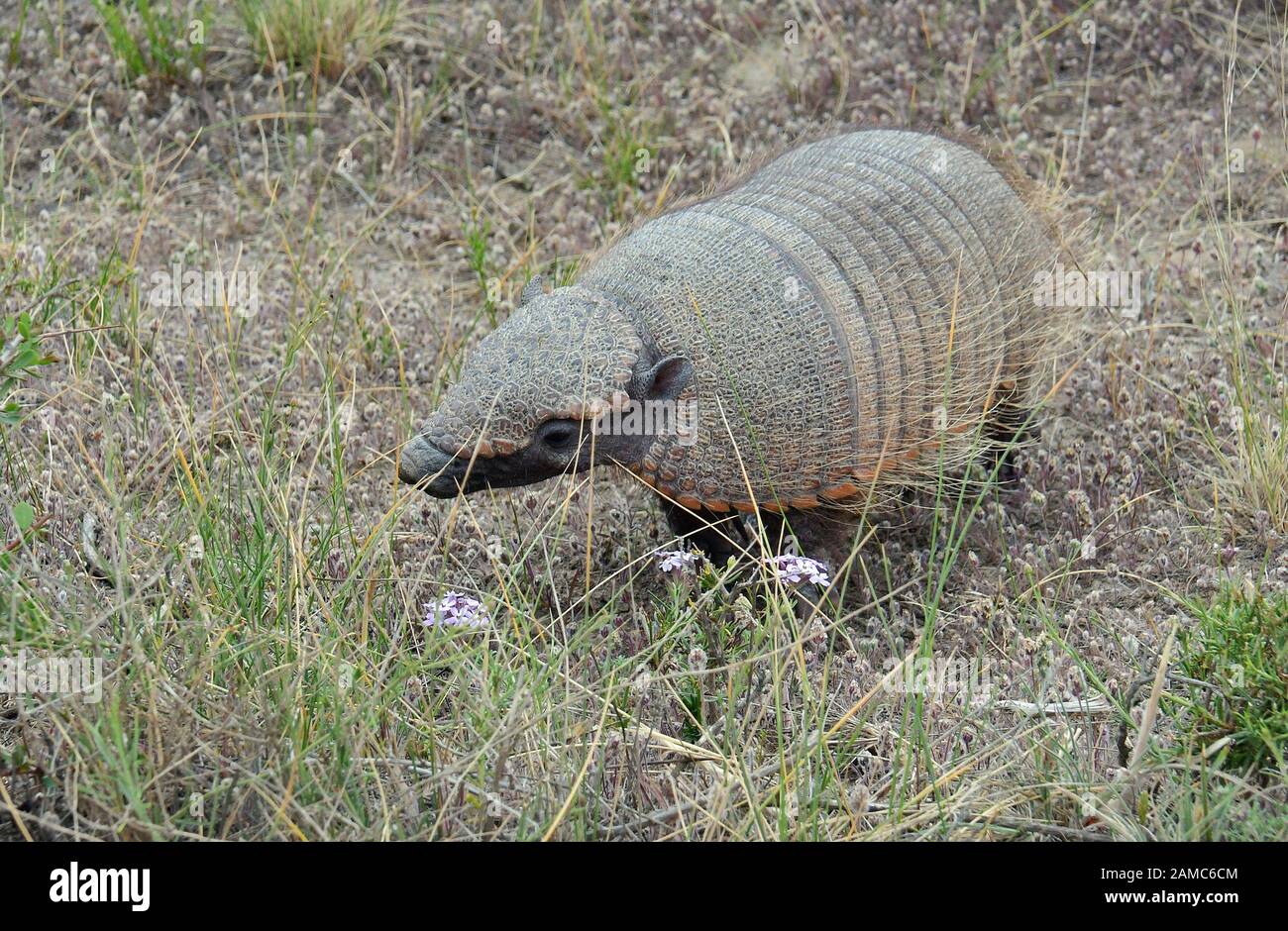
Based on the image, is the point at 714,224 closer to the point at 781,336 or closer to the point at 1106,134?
the point at 781,336

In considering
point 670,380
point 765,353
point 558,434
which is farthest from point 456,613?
point 765,353

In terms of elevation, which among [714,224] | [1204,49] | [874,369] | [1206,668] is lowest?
[1206,668]

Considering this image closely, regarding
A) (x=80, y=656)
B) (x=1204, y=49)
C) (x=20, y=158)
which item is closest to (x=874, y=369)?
(x=80, y=656)

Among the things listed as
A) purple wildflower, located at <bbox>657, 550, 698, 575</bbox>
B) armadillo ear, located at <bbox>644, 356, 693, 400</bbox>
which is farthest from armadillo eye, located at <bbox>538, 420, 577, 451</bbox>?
purple wildflower, located at <bbox>657, 550, 698, 575</bbox>

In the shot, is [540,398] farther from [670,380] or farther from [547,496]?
[547,496]

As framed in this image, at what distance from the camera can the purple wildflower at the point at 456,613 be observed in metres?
4.09

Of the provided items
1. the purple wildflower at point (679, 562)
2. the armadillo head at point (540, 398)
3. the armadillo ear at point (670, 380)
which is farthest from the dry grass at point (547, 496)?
the armadillo ear at point (670, 380)

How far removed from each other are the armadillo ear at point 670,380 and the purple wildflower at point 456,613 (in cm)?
85

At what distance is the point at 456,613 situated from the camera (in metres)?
4.16

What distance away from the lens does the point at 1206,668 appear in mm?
3996

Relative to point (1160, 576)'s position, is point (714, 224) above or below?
above

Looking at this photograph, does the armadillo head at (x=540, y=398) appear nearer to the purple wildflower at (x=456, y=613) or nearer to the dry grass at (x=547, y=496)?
the dry grass at (x=547, y=496)

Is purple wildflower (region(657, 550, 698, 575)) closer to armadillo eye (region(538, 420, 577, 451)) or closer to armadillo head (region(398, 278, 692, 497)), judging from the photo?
armadillo head (region(398, 278, 692, 497))

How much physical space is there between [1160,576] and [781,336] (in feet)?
5.55
